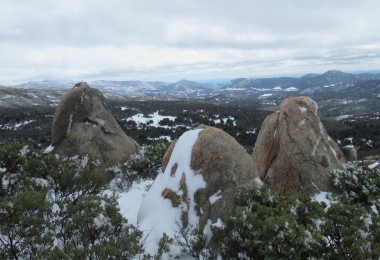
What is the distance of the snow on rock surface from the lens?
8.23m

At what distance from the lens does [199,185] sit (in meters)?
8.81

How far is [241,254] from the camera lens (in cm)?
589

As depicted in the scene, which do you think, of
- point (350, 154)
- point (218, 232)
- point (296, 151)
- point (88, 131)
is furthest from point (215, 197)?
point (88, 131)

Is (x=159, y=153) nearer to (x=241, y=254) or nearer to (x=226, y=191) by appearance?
(x=226, y=191)

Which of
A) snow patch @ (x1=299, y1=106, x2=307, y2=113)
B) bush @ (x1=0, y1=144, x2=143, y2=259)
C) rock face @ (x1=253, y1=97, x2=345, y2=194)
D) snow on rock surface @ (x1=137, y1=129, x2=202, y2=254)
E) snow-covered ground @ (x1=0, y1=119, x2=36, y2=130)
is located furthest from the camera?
snow-covered ground @ (x1=0, y1=119, x2=36, y2=130)

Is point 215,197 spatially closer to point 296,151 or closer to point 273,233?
point 273,233

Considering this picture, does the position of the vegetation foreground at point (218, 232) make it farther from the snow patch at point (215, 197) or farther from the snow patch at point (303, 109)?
the snow patch at point (303, 109)

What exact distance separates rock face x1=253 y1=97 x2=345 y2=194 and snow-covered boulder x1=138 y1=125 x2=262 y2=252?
407 centimetres

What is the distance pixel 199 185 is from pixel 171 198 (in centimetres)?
87

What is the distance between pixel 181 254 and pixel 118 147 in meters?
12.2

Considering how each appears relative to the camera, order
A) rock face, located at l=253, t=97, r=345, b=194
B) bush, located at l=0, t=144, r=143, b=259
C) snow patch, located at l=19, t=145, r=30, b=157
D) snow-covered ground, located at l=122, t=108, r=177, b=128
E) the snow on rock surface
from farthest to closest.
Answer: snow-covered ground, located at l=122, t=108, r=177, b=128 → rock face, located at l=253, t=97, r=345, b=194 → snow patch, located at l=19, t=145, r=30, b=157 → the snow on rock surface → bush, located at l=0, t=144, r=143, b=259

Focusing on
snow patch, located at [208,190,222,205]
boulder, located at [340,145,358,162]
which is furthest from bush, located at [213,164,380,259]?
boulder, located at [340,145,358,162]

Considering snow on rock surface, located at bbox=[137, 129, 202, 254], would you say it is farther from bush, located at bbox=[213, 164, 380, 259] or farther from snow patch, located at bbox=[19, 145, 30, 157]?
snow patch, located at bbox=[19, 145, 30, 157]

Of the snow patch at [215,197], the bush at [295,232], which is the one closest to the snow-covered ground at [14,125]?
the snow patch at [215,197]
